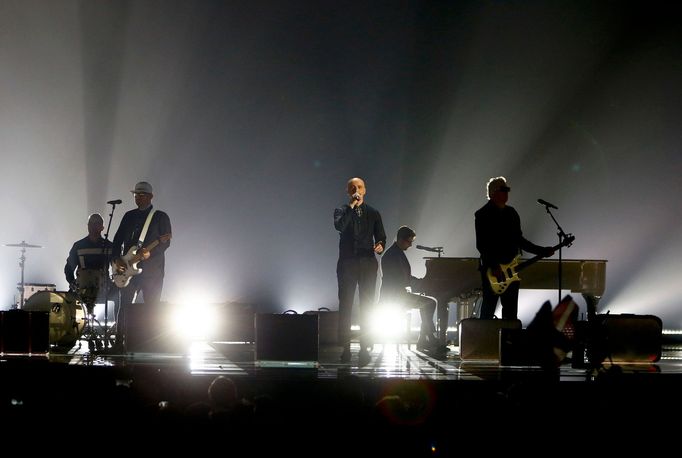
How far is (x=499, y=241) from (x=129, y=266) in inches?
141

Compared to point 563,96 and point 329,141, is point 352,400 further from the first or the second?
point 563,96

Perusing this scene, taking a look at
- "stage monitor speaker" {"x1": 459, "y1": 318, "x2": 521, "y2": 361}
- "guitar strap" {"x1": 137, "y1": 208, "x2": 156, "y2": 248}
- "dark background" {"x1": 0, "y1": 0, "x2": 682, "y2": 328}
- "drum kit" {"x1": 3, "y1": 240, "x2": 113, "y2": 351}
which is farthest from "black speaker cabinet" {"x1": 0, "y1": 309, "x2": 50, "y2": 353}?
"dark background" {"x1": 0, "y1": 0, "x2": 682, "y2": 328}

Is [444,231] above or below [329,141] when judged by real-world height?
below

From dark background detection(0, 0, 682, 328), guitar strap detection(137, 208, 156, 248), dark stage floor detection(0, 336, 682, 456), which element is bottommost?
dark stage floor detection(0, 336, 682, 456)

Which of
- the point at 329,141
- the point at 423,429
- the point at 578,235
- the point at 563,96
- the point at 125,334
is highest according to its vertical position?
the point at 563,96

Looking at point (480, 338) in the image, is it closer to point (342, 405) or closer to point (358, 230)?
point (358, 230)

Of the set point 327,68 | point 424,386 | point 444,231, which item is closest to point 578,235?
point 444,231

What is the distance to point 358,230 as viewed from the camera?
6.20 metres

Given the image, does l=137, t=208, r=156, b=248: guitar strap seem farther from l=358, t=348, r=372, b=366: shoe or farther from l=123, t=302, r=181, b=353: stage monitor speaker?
l=358, t=348, r=372, b=366: shoe

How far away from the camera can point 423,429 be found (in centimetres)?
452

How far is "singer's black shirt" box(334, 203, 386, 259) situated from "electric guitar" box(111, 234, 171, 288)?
1910 mm

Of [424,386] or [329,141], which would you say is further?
[329,141]

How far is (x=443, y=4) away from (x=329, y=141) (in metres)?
2.96

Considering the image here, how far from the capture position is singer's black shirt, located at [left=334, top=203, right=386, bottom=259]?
6211 millimetres
